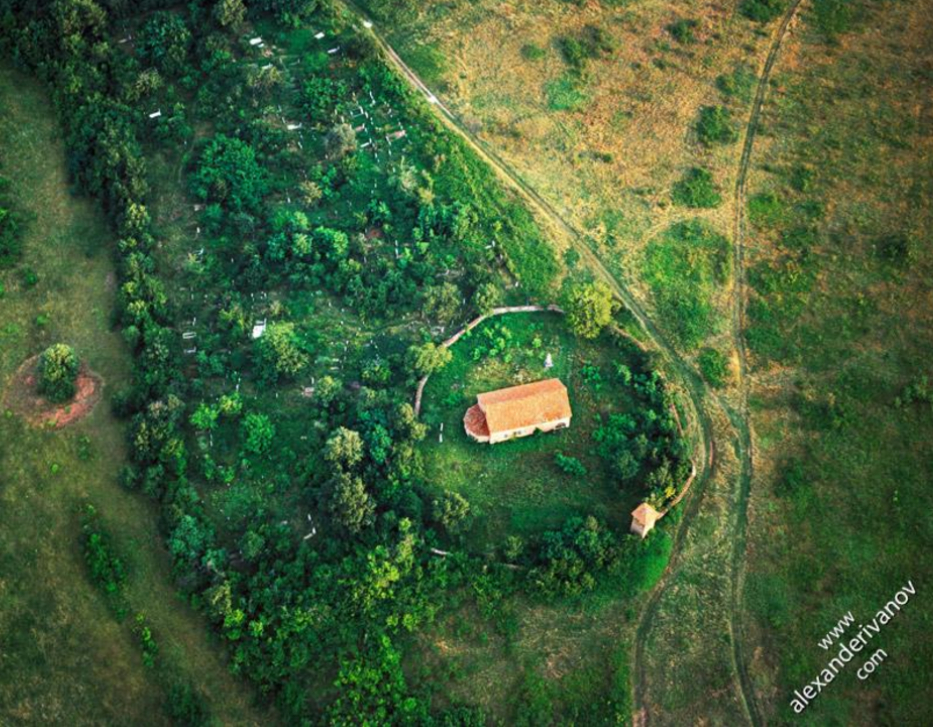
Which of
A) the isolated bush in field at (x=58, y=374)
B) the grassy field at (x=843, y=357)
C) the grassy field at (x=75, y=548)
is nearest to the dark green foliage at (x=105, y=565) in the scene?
the grassy field at (x=75, y=548)

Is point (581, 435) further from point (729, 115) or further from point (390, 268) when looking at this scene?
point (729, 115)

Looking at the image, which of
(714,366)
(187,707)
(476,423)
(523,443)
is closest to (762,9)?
(714,366)

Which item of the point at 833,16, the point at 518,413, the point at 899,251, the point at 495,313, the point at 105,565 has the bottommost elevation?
the point at 105,565

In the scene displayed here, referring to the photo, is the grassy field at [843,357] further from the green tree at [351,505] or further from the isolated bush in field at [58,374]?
the isolated bush in field at [58,374]

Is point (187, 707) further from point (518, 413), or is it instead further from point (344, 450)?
point (518, 413)

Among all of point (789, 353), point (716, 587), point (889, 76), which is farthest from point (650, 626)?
point (889, 76)

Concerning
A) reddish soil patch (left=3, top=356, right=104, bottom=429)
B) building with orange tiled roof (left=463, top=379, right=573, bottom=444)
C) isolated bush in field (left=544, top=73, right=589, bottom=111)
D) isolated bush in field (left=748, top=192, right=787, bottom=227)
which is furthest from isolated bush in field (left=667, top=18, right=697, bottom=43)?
reddish soil patch (left=3, top=356, right=104, bottom=429)

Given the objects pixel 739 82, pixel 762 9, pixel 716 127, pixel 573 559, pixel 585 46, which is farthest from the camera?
pixel 762 9
